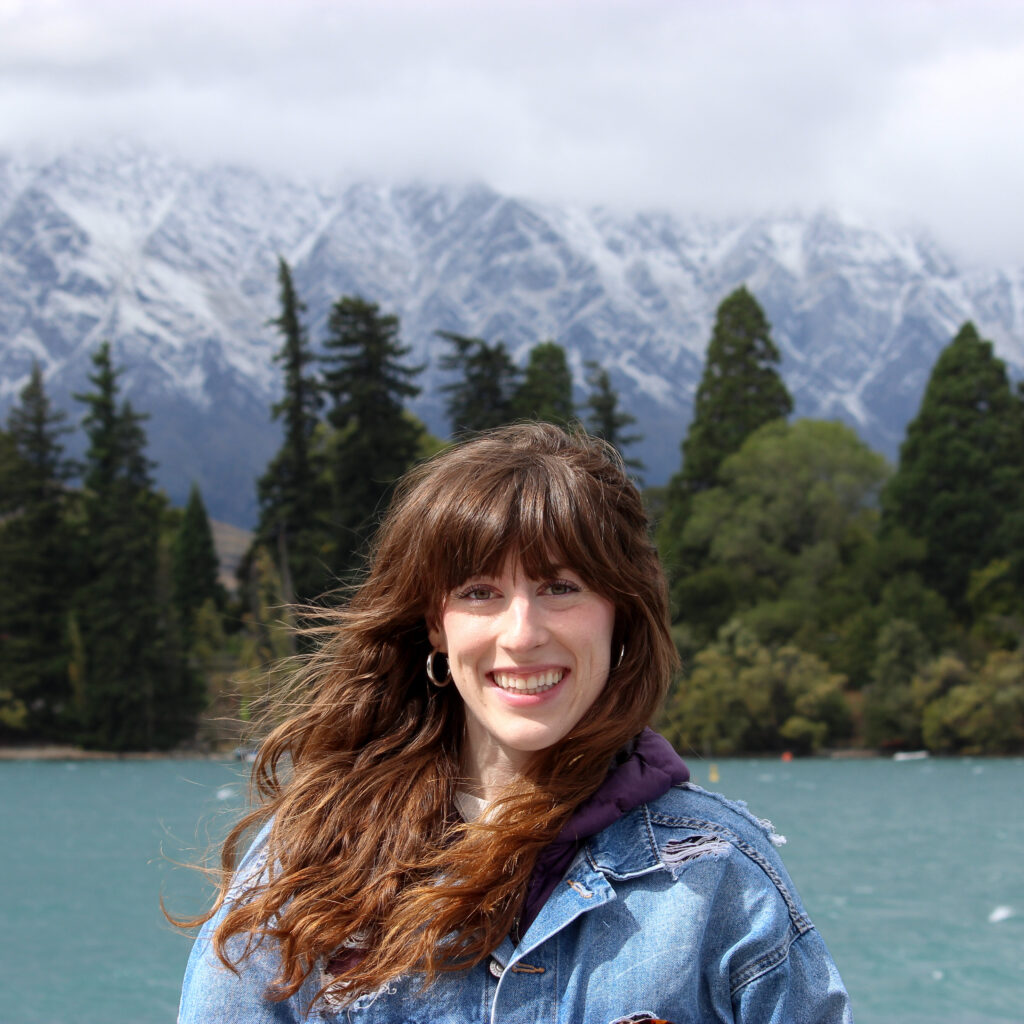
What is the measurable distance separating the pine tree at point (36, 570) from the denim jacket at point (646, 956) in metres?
50.6

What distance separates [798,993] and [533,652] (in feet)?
2.24

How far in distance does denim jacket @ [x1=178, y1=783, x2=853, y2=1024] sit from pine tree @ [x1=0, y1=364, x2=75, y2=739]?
5061cm

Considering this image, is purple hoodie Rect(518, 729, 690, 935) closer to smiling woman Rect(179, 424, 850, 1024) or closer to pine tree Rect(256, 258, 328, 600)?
smiling woman Rect(179, 424, 850, 1024)

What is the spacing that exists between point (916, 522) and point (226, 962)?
50.3m

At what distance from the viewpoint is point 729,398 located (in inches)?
2173

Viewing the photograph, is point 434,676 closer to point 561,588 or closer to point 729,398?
point 561,588

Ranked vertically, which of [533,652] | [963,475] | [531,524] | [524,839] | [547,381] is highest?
[531,524]

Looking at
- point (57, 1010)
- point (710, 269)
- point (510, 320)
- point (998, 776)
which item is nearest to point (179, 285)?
point (510, 320)

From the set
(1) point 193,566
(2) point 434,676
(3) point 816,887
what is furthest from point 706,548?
(2) point 434,676

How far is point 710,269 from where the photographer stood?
199875 millimetres

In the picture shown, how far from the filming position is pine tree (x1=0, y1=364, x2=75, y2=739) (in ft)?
164

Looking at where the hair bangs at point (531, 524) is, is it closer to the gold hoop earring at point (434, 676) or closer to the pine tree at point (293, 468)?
the gold hoop earring at point (434, 676)

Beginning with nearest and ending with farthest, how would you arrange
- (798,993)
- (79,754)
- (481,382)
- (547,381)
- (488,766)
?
(798,993)
(488,766)
(481,382)
(79,754)
(547,381)

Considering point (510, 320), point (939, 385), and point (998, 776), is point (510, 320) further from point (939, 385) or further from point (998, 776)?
point (998, 776)
